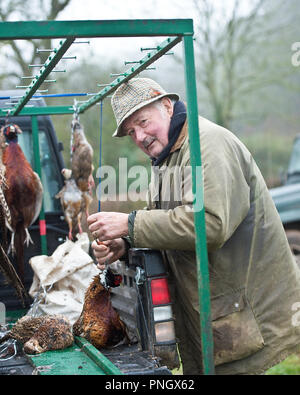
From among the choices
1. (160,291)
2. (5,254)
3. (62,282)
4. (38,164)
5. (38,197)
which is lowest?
(62,282)

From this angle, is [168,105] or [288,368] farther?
[288,368]

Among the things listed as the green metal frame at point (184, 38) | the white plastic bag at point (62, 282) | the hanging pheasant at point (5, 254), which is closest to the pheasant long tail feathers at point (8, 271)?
the hanging pheasant at point (5, 254)

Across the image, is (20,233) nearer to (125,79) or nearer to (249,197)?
(125,79)

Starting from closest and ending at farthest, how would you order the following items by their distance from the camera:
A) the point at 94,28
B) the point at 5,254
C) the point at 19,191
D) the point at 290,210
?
the point at 94,28
the point at 5,254
the point at 19,191
the point at 290,210

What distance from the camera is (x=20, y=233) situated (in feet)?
14.5

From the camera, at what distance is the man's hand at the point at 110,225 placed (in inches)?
114

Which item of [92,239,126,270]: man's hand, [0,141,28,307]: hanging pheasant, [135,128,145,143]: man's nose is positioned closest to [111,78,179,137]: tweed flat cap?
[135,128,145,143]: man's nose

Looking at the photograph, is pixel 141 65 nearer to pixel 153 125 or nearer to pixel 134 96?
pixel 134 96

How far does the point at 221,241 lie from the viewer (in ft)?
8.91

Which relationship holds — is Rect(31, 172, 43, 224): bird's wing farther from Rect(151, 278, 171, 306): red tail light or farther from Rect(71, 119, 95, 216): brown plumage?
Rect(151, 278, 171, 306): red tail light

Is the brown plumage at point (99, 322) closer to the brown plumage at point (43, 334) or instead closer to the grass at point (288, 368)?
the brown plumage at point (43, 334)

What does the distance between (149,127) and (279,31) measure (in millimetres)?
18112

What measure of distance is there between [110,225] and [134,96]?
0.81 m

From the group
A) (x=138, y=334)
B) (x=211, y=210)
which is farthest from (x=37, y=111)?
(x=211, y=210)
